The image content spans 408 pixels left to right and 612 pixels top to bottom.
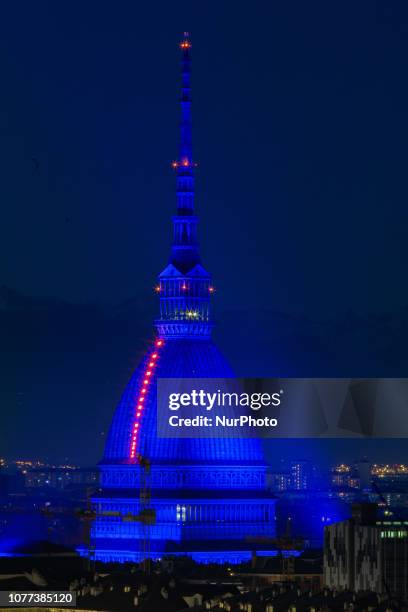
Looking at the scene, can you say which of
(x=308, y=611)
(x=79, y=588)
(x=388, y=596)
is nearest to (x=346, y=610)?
(x=308, y=611)

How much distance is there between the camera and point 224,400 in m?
192

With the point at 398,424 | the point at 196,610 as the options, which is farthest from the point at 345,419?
the point at 196,610

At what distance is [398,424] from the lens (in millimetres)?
178000

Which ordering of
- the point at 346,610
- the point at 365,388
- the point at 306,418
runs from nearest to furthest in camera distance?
the point at 346,610 → the point at 306,418 → the point at 365,388

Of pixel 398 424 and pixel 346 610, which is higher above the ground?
pixel 398 424

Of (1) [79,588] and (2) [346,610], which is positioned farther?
(1) [79,588]

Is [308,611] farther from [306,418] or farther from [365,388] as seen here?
[365,388]

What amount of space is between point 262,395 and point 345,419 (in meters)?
5.05

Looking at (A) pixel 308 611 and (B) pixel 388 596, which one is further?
(B) pixel 388 596

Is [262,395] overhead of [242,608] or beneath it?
overhead

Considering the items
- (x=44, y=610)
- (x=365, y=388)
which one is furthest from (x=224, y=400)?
(x=44, y=610)

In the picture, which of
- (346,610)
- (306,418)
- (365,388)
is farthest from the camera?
(365,388)

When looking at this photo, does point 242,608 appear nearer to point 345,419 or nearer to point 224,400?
point 345,419

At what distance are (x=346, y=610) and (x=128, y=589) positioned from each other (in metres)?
19.4
